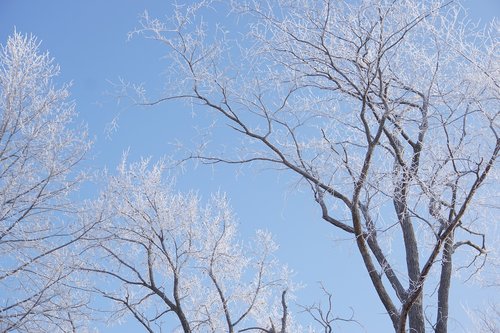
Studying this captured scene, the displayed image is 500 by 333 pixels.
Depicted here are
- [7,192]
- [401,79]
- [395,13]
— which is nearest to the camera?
[395,13]

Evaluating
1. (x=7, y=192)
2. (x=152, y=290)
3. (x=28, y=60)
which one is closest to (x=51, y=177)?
(x=7, y=192)

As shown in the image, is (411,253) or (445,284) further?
(445,284)

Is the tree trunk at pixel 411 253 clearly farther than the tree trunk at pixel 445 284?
No

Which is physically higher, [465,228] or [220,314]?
[220,314]

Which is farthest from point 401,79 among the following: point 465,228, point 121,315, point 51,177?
point 121,315

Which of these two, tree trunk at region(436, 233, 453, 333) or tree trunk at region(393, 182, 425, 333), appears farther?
tree trunk at region(436, 233, 453, 333)

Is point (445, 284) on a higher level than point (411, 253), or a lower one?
lower

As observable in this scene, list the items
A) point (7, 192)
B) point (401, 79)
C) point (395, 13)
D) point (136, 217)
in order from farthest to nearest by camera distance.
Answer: point (136, 217)
point (7, 192)
point (401, 79)
point (395, 13)

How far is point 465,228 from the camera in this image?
6570 millimetres

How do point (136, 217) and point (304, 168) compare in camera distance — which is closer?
point (304, 168)

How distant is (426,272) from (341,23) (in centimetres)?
238

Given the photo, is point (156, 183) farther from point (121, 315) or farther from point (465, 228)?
point (465, 228)

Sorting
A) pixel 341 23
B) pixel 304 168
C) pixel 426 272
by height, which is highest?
pixel 341 23

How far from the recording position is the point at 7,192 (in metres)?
7.13
